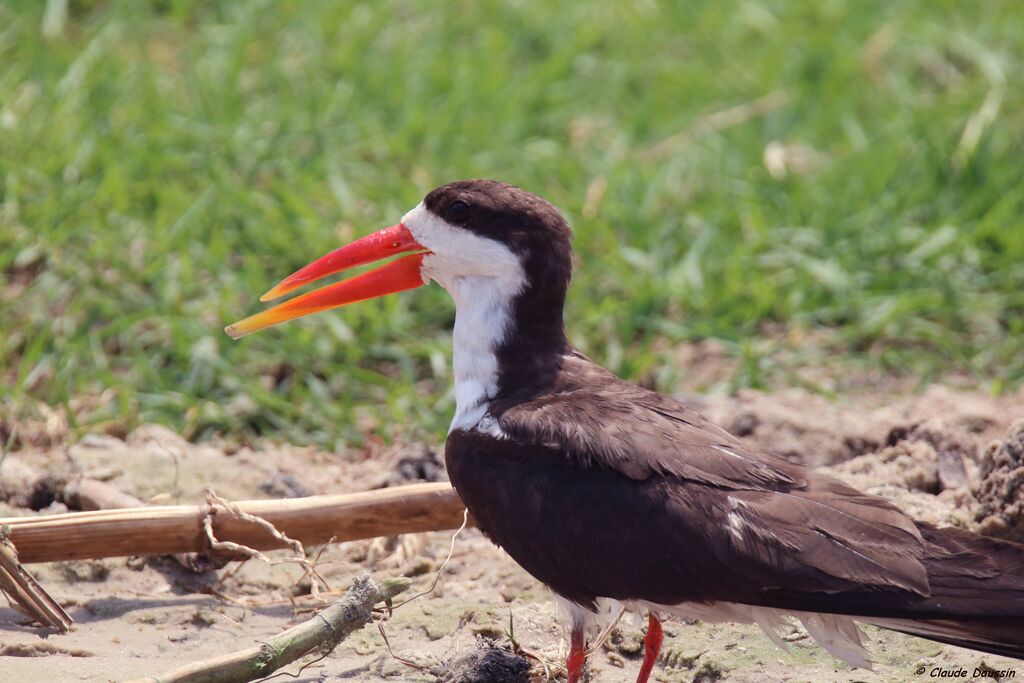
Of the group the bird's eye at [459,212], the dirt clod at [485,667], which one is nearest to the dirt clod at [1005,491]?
the dirt clod at [485,667]

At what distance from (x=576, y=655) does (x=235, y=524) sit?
44.0 inches

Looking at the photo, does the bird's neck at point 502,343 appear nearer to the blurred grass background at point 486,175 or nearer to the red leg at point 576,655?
the red leg at point 576,655

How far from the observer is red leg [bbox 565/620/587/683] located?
142 inches

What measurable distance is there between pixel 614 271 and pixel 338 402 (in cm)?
141

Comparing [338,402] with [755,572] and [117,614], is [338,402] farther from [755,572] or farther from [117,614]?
[755,572]

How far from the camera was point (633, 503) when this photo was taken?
11.3 feet

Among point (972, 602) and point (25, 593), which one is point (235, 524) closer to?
point (25, 593)

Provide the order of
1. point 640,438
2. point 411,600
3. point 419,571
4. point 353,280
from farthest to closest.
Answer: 1. point 419,571
2. point 353,280
3. point 411,600
4. point 640,438

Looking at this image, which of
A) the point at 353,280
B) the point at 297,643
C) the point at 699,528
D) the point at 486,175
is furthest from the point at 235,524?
the point at 486,175

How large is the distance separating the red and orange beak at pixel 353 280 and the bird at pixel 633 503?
0.02 meters

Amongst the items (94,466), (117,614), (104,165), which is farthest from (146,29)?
(117,614)

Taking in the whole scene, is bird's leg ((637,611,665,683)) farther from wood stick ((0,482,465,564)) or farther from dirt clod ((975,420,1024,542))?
dirt clod ((975,420,1024,542))

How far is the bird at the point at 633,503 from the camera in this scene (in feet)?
10.5

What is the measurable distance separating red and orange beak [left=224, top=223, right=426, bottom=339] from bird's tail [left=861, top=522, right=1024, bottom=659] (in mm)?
1751
